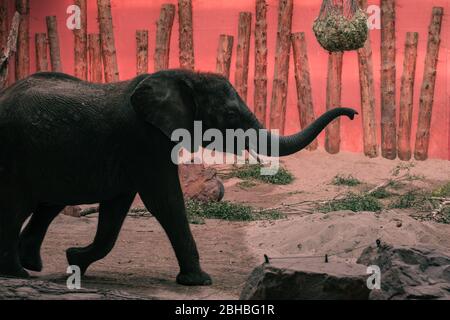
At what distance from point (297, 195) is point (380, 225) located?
345 cm

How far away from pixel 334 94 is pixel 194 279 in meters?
7.74

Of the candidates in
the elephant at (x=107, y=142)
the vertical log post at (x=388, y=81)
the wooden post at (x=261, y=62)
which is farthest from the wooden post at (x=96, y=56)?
the elephant at (x=107, y=142)

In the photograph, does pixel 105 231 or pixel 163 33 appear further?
pixel 163 33

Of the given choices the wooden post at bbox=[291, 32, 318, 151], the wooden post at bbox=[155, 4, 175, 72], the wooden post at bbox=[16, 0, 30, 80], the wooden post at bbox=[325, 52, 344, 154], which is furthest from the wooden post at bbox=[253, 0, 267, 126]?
the wooden post at bbox=[16, 0, 30, 80]

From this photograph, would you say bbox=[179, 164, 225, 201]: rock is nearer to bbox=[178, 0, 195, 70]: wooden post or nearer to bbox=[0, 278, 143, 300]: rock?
bbox=[178, 0, 195, 70]: wooden post

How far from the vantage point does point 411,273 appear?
682 cm

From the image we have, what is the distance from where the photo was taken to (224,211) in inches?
454

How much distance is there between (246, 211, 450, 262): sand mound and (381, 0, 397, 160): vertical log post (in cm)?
492

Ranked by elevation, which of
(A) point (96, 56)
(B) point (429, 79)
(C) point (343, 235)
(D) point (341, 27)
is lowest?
(C) point (343, 235)

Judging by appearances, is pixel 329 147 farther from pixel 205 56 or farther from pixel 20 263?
pixel 20 263

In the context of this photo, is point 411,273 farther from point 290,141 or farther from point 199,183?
point 199,183

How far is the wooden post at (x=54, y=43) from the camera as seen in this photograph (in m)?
16.1

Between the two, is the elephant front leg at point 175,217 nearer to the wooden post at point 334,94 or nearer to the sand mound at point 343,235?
the sand mound at point 343,235

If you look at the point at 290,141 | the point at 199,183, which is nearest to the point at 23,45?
the point at 199,183
